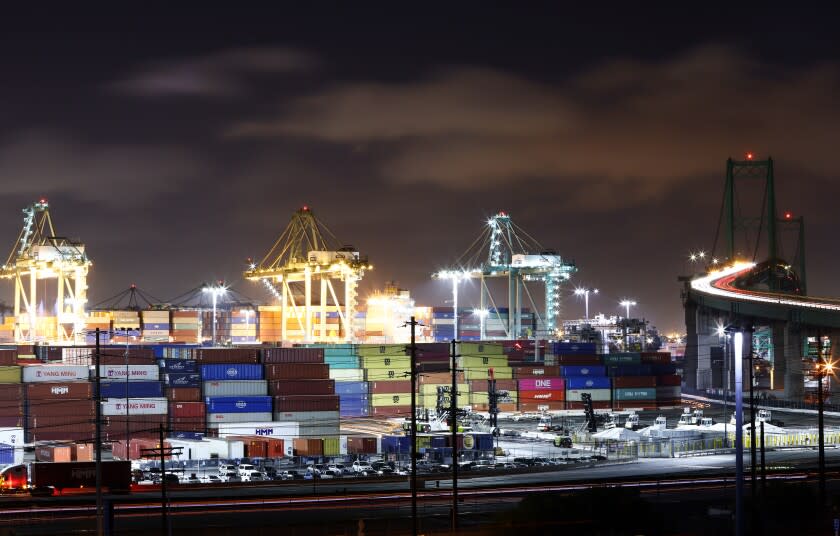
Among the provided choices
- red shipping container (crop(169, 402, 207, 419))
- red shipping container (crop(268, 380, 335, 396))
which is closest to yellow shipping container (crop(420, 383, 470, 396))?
red shipping container (crop(268, 380, 335, 396))

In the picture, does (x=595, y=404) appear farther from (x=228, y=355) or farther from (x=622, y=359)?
(x=228, y=355)

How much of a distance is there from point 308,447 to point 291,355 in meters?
9.80

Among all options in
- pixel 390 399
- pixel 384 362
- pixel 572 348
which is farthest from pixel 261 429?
pixel 572 348

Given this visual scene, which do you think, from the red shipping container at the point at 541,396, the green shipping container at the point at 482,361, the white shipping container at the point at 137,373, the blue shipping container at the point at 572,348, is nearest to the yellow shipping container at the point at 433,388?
the red shipping container at the point at 541,396

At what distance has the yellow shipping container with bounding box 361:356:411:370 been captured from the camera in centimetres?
6800

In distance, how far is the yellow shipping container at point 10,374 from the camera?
45.9 meters

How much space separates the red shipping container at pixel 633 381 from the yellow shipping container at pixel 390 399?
547 inches

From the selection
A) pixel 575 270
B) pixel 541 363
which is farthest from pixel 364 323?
pixel 541 363

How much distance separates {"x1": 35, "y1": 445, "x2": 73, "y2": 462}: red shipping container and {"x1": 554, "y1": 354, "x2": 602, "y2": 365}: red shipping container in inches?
1516

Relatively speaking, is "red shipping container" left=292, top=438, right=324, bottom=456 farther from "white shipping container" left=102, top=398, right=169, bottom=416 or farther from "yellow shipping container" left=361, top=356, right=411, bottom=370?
"yellow shipping container" left=361, top=356, right=411, bottom=370

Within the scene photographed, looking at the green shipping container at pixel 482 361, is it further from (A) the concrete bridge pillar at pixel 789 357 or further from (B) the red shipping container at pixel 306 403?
(B) the red shipping container at pixel 306 403

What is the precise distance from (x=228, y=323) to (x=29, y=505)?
9465 centimetres

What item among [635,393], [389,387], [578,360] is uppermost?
[578,360]

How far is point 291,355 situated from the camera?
5412 centimetres
